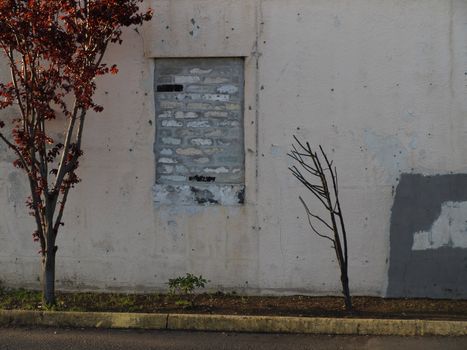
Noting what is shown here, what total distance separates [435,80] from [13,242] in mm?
5288

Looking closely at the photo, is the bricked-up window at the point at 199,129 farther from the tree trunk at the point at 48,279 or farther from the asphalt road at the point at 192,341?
the asphalt road at the point at 192,341

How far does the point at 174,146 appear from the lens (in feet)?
27.0

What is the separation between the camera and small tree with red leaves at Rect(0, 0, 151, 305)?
678 cm

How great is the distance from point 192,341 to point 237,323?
0.54m

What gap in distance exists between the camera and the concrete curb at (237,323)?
263 inches

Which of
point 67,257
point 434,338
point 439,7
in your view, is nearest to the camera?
point 434,338

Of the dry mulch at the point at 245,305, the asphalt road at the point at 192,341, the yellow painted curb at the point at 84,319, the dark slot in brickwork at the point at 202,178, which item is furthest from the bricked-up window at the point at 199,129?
the asphalt road at the point at 192,341

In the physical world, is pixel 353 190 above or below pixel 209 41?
below

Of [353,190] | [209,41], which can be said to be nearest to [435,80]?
[353,190]

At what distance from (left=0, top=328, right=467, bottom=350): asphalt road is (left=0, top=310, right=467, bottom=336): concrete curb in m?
0.10

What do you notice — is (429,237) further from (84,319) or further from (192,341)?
(84,319)

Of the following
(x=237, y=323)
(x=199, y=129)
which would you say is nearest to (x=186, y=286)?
(x=237, y=323)

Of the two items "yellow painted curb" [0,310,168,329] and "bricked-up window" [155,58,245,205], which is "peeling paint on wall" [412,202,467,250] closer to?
"bricked-up window" [155,58,245,205]

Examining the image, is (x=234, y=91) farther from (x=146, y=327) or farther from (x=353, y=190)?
(x=146, y=327)
